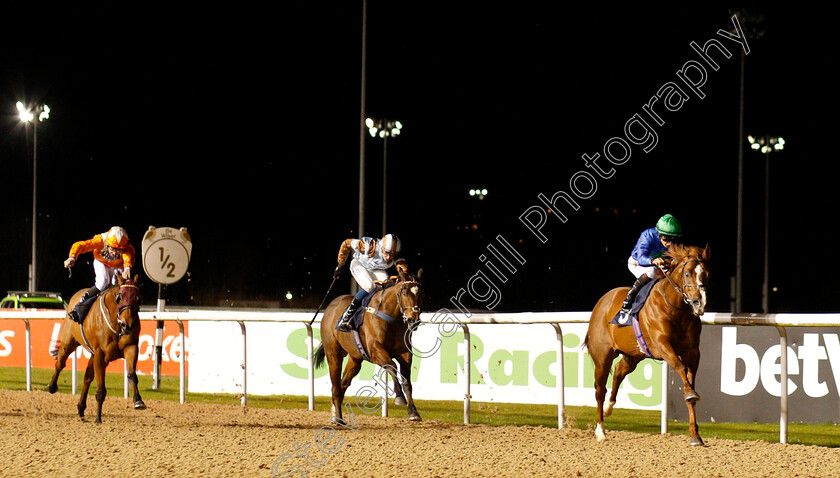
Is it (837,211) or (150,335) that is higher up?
(837,211)

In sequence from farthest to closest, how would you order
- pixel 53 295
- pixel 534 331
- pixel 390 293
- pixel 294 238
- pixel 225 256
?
pixel 294 238 → pixel 225 256 → pixel 53 295 → pixel 534 331 → pixel 390 293

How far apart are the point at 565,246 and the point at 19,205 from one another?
22.7 meters

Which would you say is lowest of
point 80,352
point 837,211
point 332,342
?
point 80,352

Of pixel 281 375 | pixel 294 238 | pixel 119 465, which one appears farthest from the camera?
pixel 294 238

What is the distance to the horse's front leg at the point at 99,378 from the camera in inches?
365

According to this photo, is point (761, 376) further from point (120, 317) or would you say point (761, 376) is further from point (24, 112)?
point (24, 112)

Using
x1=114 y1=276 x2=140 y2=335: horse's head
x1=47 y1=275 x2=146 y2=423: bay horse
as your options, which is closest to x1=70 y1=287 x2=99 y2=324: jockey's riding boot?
x1=47 y1=275 x2=146 y2=423: bay horse

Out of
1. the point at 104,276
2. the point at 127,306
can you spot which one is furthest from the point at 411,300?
the point at 104,276

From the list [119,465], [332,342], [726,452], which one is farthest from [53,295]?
[726,452]

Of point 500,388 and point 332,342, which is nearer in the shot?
point 332,342

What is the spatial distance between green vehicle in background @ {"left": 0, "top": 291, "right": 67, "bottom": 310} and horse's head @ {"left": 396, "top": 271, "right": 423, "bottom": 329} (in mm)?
16481

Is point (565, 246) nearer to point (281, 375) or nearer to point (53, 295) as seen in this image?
point (53, 295)

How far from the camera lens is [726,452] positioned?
23.0ft

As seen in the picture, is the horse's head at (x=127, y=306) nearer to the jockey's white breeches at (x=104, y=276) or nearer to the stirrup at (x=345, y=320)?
the jockey's white breeches at (x=104, y=276)
